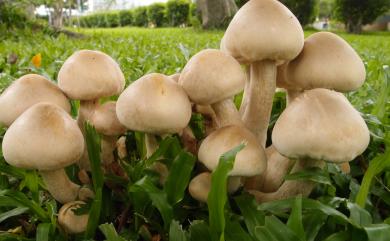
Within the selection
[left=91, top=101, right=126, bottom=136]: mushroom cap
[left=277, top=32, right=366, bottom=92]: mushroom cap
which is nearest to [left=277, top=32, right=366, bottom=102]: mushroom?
[left=277, top=32, right=366, bottom=92]: mushroom cap

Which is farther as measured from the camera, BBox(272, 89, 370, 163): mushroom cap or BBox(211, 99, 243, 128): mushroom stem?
BBox(211, 99, 243, 128): mushroom stem

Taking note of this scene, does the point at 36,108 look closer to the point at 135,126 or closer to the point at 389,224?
the point at 135,126

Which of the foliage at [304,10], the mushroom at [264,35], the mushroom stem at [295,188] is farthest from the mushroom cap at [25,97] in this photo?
the foliage at [304,10]

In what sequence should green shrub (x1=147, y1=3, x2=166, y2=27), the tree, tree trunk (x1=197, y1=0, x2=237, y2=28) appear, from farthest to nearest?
green shrub (x1=147, y1=3, x2=166, y2=27), the tree, tree trunk (x1=197, y1=0, x2=237, y2=28)

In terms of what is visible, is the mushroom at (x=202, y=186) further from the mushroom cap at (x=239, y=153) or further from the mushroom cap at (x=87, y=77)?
the mushroom cap at (x=87, y=77)

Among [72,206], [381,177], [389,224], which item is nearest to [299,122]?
[389,224]

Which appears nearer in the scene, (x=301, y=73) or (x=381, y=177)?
(x=301, y=73)

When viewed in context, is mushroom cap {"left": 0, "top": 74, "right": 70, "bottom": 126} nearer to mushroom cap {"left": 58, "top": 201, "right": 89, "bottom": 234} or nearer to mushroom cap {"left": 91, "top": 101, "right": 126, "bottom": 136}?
mushroom cap {"left": 91, "top": 101, "right": 126, "bottom": 136}
